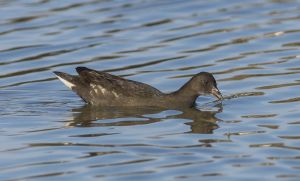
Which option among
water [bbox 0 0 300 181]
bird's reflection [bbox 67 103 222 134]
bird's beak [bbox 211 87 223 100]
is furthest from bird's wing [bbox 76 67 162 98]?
bird's beak [bbox 211 87 223 100]

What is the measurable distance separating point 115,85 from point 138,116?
3.68 ft

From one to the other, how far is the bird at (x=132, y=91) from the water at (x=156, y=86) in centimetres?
25

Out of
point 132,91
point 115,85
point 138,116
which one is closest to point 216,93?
point 132,91

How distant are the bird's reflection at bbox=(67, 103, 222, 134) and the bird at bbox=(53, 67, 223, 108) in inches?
5.4

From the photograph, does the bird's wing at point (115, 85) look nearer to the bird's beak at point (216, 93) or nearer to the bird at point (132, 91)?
the bird at point (132, 91)

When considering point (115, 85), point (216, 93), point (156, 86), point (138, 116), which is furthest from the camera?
point (156, 86)

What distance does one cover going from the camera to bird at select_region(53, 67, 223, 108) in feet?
54.1

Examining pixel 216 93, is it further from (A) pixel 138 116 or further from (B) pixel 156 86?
(B) pixel 156 86

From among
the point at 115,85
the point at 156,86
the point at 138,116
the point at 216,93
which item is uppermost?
the point at 115,85

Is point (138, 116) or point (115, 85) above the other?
point (115, 85)

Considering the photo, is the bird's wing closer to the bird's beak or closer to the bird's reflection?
the bird's reflection

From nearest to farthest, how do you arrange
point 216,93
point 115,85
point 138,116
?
point 138,116
point 216,93
point 115,85

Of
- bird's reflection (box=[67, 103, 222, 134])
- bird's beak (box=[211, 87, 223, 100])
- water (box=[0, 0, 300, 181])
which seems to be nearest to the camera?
water (box=[0, 0, 300, 181])

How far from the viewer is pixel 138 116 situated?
15.8 metres
